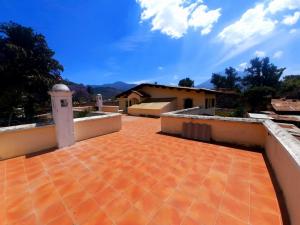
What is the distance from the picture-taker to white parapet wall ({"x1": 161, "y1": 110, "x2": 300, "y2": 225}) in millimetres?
2314

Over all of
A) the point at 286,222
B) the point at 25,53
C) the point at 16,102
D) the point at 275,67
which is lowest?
the point at 286,222

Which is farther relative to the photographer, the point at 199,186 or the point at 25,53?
the point at 25,53

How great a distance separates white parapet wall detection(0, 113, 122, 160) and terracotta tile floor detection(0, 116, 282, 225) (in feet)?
1.53

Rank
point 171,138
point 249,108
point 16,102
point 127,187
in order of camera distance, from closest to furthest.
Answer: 1. point 127,187
2. point 171,138
3. point 16,102
4. point 249,108

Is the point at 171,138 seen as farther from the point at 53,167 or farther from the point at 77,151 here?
the point at 53,167

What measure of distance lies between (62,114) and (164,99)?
13.4 m

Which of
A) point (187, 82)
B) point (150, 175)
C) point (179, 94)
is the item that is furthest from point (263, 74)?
point (150, 175)

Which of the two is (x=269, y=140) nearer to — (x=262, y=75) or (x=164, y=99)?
(x=164, y=99)

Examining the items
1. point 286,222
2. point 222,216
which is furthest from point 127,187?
point 286,222

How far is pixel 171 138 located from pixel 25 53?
9072mm

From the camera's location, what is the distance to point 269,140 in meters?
4.60

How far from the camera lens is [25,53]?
7793mm

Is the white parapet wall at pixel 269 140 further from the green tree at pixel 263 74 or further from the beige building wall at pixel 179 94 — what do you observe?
the green tree at pixel 263 74

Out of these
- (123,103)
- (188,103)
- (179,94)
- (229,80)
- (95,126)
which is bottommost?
(95,126)
